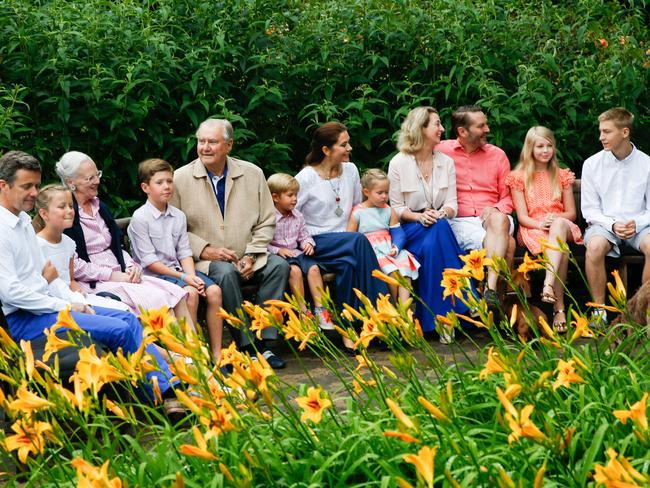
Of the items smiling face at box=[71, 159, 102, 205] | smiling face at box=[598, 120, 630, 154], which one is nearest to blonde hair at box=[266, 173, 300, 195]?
smiling face at box=[71, 159, 102, 205]

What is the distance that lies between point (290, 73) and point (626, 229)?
2630 mm

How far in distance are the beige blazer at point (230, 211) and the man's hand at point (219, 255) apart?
0.04 m

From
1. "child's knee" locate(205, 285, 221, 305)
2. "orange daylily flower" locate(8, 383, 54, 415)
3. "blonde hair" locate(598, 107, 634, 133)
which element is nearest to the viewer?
"orange daylily flower" locate(8, 383, 54, 415)

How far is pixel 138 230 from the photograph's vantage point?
6.76 meters

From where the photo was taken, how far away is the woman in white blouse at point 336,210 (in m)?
7.27

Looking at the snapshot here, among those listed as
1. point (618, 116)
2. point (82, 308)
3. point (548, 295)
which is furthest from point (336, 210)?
point (82, 308)

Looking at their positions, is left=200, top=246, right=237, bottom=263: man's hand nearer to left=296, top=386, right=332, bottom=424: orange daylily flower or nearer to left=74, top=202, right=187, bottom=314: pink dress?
left=74, top=202, right=187, bottom=314: pink dress

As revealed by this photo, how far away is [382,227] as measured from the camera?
24.7 ft

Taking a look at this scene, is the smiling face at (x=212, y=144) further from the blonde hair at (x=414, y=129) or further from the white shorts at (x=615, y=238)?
the white shorts at (x=615, y=238)

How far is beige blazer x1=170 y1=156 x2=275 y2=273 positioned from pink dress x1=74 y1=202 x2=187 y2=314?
604 millimetres

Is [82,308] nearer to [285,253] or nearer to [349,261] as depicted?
[285,253]

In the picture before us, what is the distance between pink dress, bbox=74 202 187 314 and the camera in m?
6.29

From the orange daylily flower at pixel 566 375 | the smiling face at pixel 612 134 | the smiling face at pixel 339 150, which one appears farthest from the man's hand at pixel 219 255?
the orange daylily flower at pixel 566 375

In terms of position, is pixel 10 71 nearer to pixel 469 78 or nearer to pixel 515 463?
pixel 469 78
